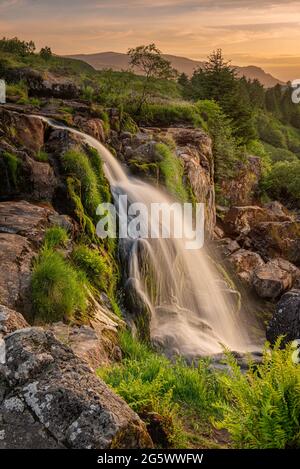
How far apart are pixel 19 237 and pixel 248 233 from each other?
1443 cm

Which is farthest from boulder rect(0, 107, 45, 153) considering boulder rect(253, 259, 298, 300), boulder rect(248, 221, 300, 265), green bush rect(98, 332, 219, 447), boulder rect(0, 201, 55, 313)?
boulder rect(248, 221, 300, 265)

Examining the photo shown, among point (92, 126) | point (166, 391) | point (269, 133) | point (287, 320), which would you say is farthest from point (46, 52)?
point (269, 133)

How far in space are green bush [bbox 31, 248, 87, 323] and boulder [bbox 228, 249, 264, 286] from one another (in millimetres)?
11099

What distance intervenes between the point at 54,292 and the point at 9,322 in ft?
10.1

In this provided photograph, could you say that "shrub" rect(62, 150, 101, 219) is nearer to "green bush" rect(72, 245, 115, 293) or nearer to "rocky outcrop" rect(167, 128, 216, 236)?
"green bush" rect(72, 245, 115, 293)

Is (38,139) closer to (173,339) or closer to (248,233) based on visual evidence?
(173,339)

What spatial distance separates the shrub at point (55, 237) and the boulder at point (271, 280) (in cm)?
1030

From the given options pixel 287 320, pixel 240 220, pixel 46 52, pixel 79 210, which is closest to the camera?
pixel 79 210

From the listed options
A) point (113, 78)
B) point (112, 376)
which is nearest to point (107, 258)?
point (112, 376)

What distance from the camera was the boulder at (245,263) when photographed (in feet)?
62.2

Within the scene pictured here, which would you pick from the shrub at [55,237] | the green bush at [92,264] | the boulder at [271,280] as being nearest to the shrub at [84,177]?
the green bush at [92,264]

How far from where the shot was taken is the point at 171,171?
58.7 ft

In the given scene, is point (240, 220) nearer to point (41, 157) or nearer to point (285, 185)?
point (285, 185)
